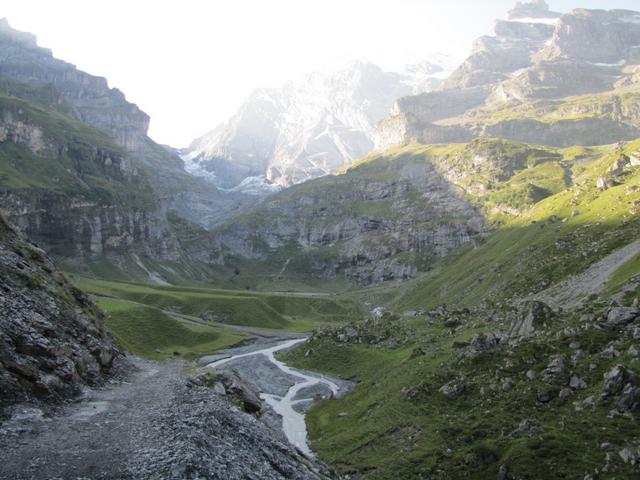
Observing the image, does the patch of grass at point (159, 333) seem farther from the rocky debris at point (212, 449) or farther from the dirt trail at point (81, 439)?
the rocky debris at point (212, 449)

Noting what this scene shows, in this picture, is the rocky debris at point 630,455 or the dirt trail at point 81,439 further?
the rocky debris at point 630,455

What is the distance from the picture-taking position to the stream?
77688 mm

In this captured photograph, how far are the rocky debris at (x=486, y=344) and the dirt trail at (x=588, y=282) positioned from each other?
58.6 ft

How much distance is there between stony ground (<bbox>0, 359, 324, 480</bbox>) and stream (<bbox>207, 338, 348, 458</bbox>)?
2427cm

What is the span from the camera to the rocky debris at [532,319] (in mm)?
66850

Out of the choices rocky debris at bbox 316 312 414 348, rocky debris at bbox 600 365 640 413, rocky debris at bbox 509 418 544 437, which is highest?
rocky debris at bbox 600 365 640 413

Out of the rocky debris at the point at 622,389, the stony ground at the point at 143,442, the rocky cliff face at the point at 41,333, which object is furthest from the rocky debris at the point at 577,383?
the rocky cliff face at the point at 41,333

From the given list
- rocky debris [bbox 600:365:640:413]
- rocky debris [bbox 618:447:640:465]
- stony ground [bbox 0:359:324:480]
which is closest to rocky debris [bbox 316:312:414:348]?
rocky debris [bbox 600:365:640:413]

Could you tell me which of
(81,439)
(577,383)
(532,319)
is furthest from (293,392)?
(81,439)

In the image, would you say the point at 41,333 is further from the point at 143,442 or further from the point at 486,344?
the point at 486,344

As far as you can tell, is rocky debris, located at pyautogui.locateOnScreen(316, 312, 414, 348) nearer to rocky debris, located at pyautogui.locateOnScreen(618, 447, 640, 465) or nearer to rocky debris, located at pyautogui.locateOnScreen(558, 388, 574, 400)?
rocky debris, located at pyautogui.locateOnScreen(558, 388, 574, 400)

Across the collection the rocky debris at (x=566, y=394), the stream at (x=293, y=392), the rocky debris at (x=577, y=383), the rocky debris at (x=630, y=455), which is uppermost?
the rocky debris at (x=577, y=383)

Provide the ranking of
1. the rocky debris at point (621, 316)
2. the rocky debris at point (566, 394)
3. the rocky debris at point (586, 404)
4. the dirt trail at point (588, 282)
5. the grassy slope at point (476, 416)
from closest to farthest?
the grassy slope at point (476, 416), the rocky debris at point (586, 404), the rocky debris at point (566, 394), the rocky debris at point (621, 316), the dirt trail at point (588, 282)

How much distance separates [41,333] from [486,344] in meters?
50.2
